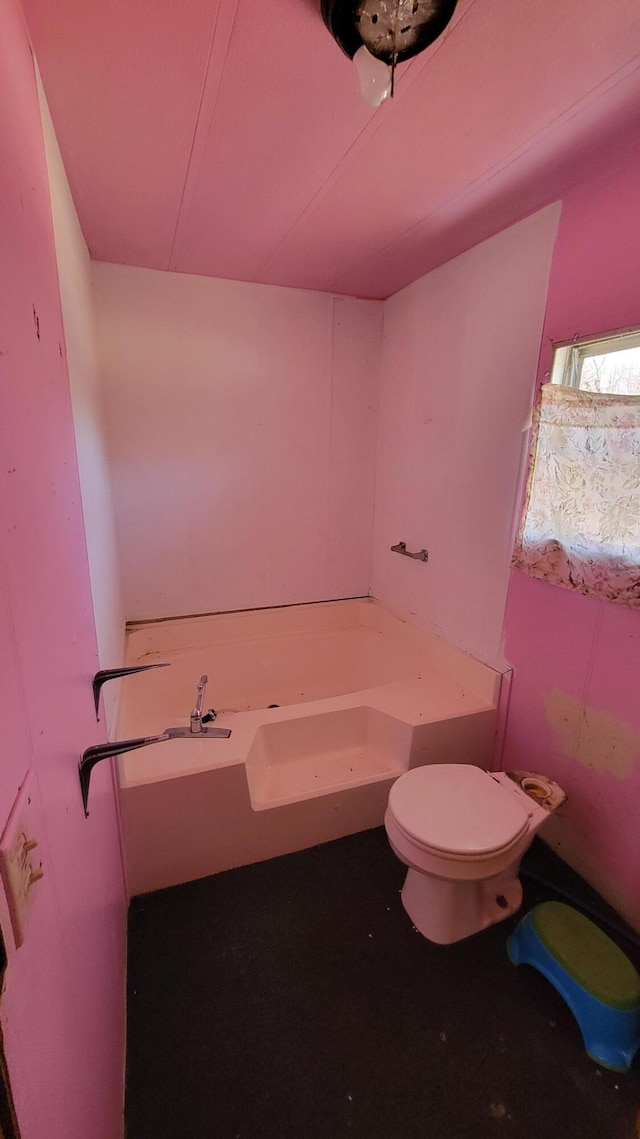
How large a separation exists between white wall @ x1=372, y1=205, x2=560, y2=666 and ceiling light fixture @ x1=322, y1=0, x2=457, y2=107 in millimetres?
812

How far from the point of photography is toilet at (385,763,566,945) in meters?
1.24

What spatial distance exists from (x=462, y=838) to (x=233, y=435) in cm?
201

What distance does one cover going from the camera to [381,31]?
0.86 m

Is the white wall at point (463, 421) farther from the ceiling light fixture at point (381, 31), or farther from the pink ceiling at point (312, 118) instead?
the ceiling light fixture at point (381, 31)

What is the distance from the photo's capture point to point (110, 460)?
2.15 m

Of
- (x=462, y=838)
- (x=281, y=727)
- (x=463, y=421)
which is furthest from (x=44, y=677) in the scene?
(x=463, y=421)

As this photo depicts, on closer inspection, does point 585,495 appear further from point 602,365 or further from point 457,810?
point 457,810

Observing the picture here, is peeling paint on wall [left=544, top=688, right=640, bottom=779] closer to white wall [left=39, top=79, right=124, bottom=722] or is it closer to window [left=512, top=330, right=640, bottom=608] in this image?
window [left=512, top=330, right=640, bottom=608]

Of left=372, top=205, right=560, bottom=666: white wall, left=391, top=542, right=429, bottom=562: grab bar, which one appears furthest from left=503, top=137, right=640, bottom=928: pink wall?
left=391, top=542, right=429, bottom=562: grab bar

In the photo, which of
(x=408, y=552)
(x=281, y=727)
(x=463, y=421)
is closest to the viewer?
(x=281, y=727)

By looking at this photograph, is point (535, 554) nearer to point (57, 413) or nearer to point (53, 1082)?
point (57, 413)

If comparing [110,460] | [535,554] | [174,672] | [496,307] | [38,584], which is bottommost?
[174,672]

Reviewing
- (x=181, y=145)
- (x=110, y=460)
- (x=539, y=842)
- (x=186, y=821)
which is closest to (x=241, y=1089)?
(x=186, y=821)

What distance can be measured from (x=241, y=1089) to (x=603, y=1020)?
90 centimetres
